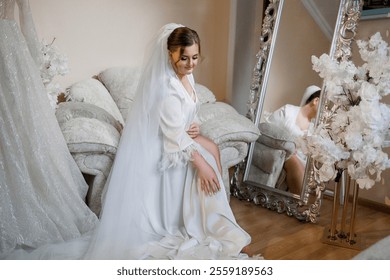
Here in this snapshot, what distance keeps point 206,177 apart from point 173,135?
10.5 inches

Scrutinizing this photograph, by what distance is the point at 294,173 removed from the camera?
8.62 ft

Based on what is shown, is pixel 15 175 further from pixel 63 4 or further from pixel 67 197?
pixel 63 4

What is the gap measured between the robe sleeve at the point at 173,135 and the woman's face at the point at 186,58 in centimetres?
14

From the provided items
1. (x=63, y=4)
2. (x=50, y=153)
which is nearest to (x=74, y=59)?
(x=63, y=4)

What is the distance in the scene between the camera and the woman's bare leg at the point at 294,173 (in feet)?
8.54

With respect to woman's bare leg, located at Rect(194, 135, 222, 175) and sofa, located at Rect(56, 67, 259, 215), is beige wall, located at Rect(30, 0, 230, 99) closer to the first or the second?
sofa, located at Rect(56, 67, 259, 215)

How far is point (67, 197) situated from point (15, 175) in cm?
28

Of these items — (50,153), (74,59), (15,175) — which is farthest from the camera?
(74,59)

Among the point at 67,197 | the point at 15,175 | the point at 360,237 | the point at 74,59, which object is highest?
the point at 74,59

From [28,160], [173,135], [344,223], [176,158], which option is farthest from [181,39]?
[344,223]

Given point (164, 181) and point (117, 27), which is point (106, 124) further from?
point (117, 27)

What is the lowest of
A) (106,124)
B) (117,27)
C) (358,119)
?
(106,124)

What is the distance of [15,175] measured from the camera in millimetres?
1841

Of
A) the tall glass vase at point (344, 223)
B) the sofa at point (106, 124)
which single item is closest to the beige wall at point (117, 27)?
the sofa at point (106, 124)
